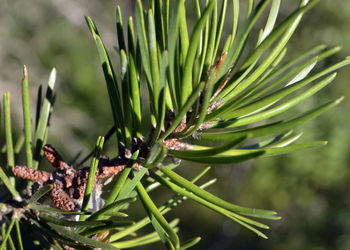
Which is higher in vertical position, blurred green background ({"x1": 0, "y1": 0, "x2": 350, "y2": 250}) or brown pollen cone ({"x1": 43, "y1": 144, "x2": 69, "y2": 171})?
blurred green background ({"x1": 0, "y1": 0, "x2": 350, "y2": 250})

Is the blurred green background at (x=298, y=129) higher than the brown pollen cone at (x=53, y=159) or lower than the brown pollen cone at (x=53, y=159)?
higher

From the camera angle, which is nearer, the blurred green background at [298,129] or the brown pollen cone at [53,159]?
the brown pollen cone at [53,159]

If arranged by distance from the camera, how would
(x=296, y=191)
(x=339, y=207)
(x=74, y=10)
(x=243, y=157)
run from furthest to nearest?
(x=74, y=10), (x=339, y=207), (x=296, y=191), (x=243, y=157)

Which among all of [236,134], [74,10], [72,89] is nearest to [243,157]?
[236,134]

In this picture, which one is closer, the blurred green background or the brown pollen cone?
the brown pollen cone

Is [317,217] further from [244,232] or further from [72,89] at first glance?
[72,89]

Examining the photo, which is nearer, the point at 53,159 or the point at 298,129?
the point at 53,159

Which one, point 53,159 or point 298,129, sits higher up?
point 298,129

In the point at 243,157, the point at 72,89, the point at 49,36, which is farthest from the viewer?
the point at 49,36
